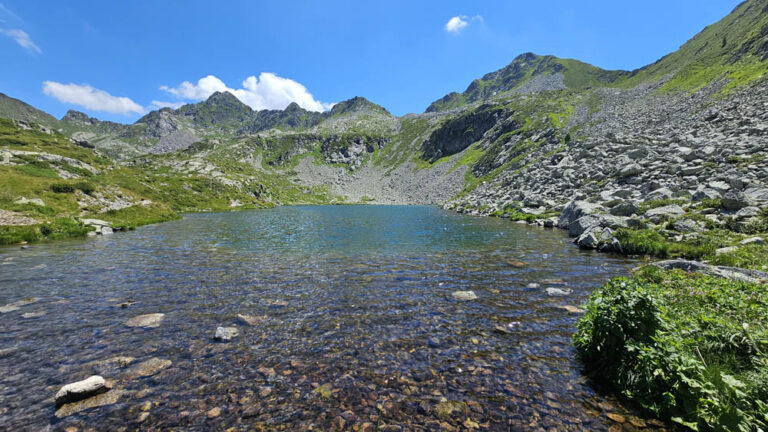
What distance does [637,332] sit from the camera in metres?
6.96

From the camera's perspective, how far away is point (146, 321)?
→ 37.0 ft

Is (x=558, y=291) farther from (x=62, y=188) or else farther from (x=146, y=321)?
(x=62, y=188)

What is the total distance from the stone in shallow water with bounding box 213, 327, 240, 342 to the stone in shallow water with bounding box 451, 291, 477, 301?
947 cm

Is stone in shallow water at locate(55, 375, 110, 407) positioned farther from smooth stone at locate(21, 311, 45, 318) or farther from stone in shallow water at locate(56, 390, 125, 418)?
smooth stone at locate(21, 311, 45, 318)

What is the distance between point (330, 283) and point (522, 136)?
153 m

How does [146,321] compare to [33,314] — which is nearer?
[146,321]

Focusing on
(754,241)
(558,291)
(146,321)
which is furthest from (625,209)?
(146,321)

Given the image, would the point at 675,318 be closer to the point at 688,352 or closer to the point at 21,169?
the point at 688,352

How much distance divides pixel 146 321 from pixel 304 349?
686 cm

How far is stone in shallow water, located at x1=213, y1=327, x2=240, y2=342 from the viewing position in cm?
1000

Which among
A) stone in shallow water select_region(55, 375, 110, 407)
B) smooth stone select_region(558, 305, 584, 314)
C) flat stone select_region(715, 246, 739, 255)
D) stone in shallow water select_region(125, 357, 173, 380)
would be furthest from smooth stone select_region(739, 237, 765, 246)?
stone in shallow water select_region(55, 375, 110, 407)

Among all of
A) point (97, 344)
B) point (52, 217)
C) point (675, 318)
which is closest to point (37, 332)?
point (97, 344)

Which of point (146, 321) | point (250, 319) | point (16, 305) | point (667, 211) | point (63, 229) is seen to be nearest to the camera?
point (146, 321)

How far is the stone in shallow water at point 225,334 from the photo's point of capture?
1000cm
